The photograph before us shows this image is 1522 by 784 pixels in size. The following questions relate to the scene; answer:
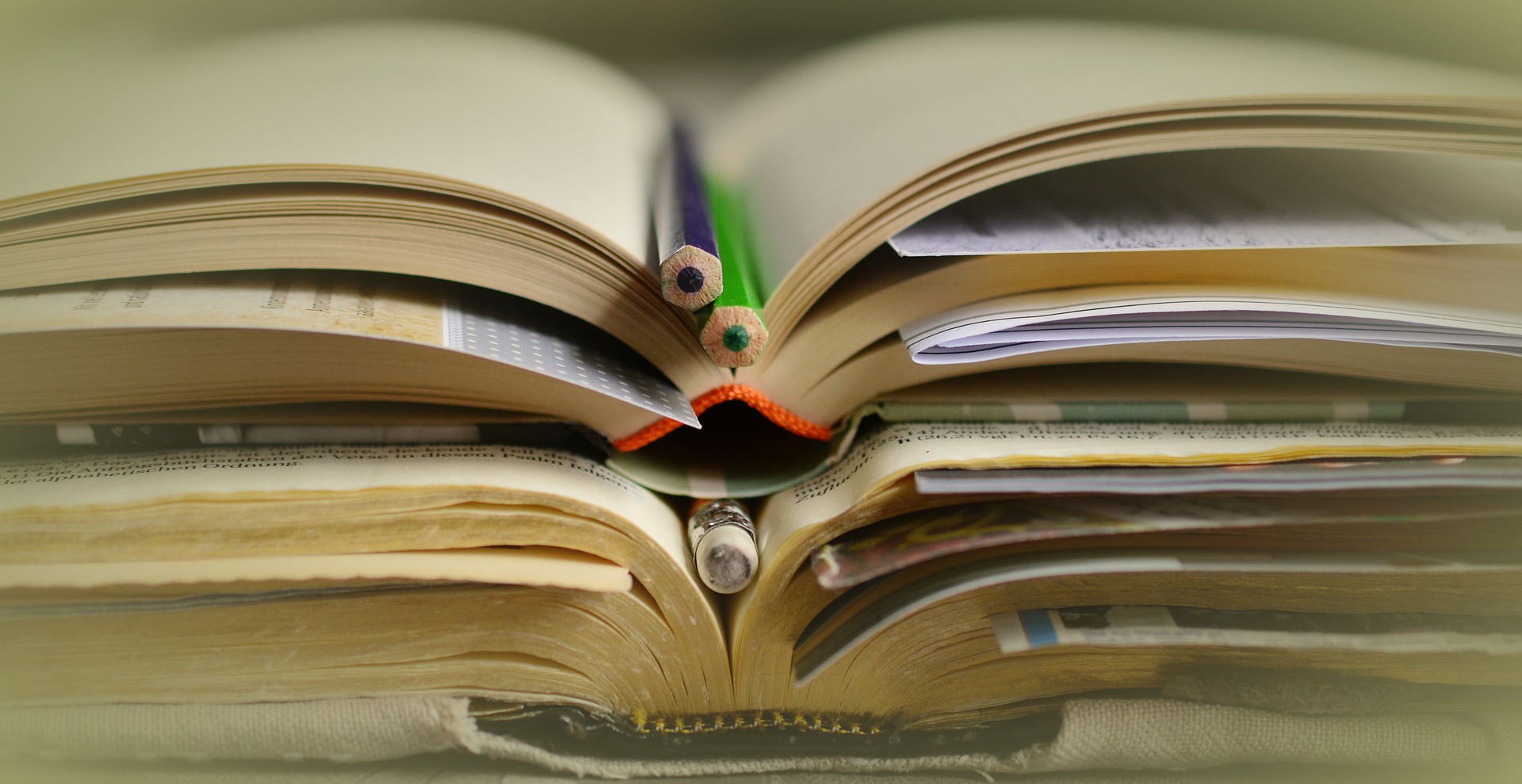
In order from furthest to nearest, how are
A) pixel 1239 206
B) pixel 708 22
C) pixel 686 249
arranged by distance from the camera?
pixel 708 22, pixel 1239 206, pixel 686 249

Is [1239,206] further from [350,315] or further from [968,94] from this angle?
[350,315]

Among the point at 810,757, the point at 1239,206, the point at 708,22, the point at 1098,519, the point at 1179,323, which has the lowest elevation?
the point at 810,757

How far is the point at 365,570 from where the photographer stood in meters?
0.47

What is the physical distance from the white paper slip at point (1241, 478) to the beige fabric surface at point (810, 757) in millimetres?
153

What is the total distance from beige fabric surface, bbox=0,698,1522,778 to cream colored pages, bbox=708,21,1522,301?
0.32m

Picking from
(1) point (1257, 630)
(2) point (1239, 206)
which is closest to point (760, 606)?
(1) point (1257, 630)

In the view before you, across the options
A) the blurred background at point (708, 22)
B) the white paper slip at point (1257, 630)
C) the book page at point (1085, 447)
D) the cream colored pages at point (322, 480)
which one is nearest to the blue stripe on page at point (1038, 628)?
the white paper slip at point (1257, 630)

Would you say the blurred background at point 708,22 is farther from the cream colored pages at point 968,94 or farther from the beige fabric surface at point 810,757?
the beige fabric surface at point 810,757

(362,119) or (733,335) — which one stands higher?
(362,119)

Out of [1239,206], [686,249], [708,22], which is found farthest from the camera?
[708,22]

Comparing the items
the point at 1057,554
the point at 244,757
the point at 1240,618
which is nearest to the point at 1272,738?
the point at 1240,618

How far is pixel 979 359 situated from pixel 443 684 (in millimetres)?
382

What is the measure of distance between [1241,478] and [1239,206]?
21 cm

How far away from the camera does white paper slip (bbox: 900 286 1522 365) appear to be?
1.65 feet
